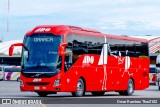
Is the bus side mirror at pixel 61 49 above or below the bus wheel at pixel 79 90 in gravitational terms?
above

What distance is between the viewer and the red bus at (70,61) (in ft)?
91.8

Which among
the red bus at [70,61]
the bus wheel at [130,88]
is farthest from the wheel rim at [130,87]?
the red bus at [70,61]

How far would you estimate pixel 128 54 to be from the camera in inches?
1340

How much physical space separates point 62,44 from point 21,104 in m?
5.10

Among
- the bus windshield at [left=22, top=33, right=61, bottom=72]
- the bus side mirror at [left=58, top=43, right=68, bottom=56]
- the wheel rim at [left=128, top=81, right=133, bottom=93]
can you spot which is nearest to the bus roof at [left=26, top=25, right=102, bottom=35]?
the bus windshield at [left=22, top=33, right=61, bottom=72]

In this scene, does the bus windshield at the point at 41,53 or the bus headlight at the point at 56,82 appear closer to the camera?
the bus windshield at the point at 41,53

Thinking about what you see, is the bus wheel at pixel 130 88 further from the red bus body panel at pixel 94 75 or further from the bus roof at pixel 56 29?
the bus roof at pixel 56 29

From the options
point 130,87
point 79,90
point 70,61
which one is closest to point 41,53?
point 70,61

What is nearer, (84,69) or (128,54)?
(84,69)

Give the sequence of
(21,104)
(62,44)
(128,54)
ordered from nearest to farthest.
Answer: (21,104)
(62,44)
(128,54)

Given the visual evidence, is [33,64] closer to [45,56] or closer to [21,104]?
[45,56]

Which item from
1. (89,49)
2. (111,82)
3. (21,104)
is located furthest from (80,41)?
(21,104)

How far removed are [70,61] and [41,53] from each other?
140 cm

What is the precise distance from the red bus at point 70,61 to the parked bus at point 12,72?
44.6m
